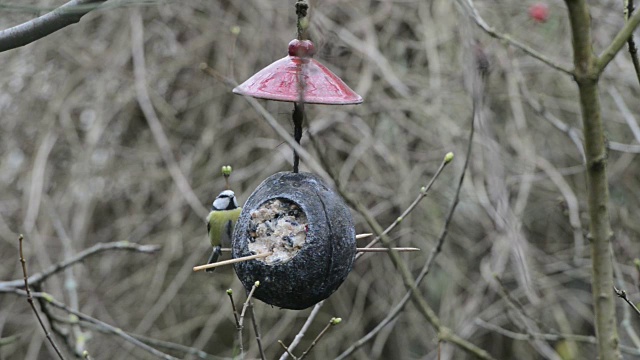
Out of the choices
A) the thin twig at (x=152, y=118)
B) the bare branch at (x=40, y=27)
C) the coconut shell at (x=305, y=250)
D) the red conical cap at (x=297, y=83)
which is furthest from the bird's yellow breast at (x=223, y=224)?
the thin twig at (x=152, y=118)

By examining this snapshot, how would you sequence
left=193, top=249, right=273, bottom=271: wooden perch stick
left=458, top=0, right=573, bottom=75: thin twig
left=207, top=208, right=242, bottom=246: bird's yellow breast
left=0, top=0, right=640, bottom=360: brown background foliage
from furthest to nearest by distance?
1. left=0, top=0, right=640, bottom=360: brown background foliage
2. left=207, top=208, right=242, bottom=246: bird's yellow breast
3. left=193, top=249, right=273, bottom=271: wooden perch stick
4. left=458, top=0, right=573, bottom=75: thin twig

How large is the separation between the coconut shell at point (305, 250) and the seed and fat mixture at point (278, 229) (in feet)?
0.04

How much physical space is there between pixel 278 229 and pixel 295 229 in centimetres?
4

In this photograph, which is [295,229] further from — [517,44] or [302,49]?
[517,44]

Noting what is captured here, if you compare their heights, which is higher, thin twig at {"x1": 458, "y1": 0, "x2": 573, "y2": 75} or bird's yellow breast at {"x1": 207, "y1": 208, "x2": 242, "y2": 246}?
thin twig at {"x1": 458, "y1": 0, "x2": 573, "y2": 75}

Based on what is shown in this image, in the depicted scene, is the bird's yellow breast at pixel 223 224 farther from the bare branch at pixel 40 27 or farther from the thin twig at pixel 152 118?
the thin twig at pixel 152 118

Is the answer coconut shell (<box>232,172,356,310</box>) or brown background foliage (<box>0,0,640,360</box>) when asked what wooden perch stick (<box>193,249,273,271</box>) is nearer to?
coconut shell (<box>232,172,356,310</box>)

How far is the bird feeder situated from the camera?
1.74 metres

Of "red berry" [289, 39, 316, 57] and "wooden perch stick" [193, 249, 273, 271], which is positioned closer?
"wooden perch stick" [193, 249, 273, 271]

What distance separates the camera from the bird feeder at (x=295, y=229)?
174 centimetres

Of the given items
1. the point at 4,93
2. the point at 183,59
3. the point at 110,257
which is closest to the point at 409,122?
the point at 183,59

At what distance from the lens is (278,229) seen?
1.79m

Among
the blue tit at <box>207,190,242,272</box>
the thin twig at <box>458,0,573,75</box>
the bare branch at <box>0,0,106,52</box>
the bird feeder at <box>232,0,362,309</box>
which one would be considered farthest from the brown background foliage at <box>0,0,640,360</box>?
the bare branch at <box>0,0,106,52</box>

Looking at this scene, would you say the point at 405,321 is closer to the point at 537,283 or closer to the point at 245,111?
the point at 537,283
